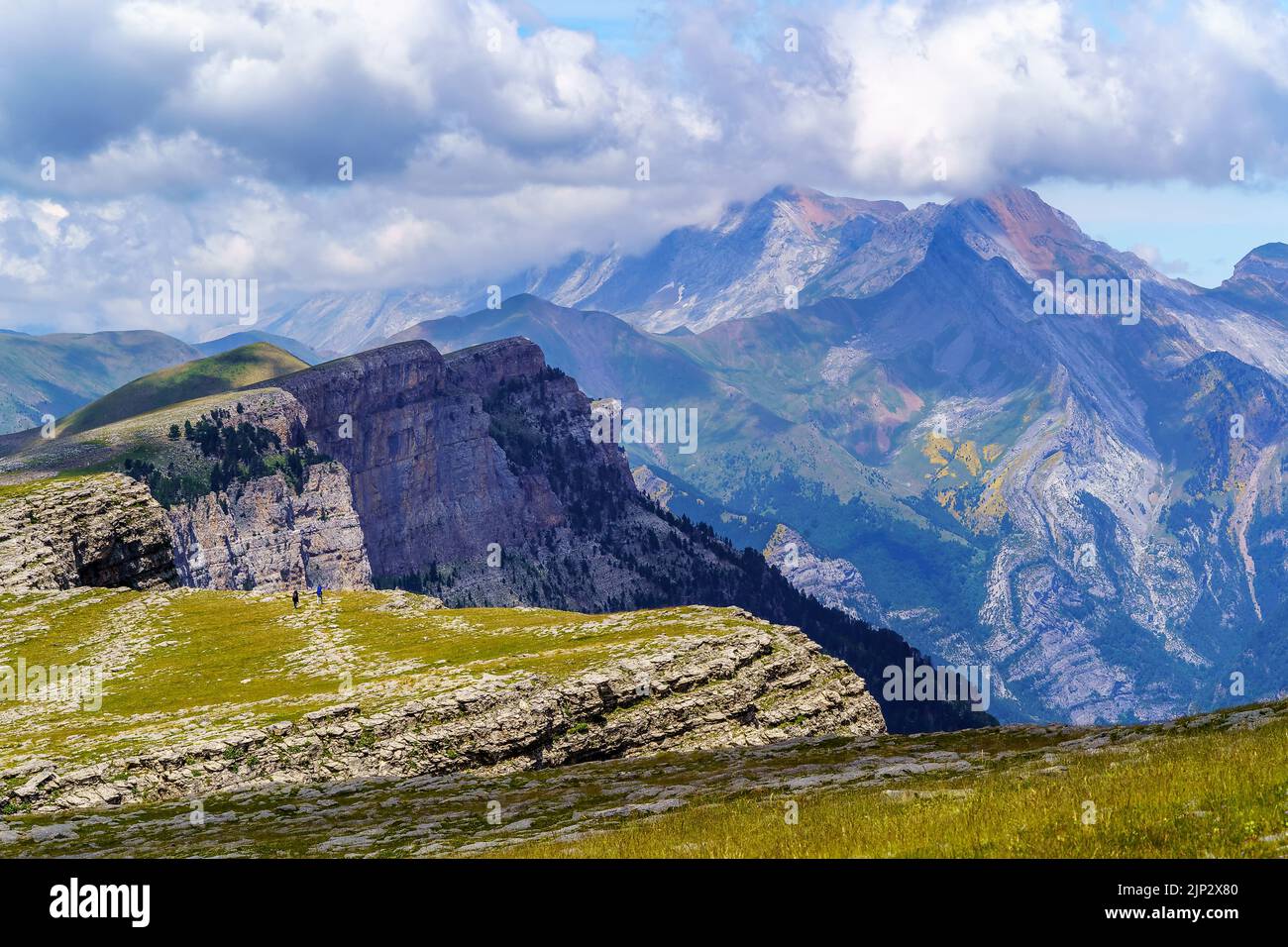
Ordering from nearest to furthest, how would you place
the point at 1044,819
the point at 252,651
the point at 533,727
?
the point at 1044,819 < the point at 533,727 < the point at 252,651

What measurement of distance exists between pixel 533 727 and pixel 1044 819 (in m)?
57.2

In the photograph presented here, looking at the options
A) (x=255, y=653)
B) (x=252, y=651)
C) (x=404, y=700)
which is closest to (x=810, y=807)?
(x=404, y=700)

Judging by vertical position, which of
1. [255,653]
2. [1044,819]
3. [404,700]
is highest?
[1044,819]

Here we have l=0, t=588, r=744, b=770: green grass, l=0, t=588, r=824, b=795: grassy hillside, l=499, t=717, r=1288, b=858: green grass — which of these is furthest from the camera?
l=0, t=588, r=744, b=770: green grass

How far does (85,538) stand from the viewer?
128 meters

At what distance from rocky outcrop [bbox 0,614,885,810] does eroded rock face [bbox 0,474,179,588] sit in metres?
52.6

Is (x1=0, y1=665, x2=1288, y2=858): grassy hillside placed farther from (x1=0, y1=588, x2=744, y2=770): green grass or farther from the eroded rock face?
the eroded rock face

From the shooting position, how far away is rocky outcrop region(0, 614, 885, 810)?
72438 millimetres

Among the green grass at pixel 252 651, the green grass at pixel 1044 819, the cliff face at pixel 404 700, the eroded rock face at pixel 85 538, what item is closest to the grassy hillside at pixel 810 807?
the green grass at pixel 1044 819

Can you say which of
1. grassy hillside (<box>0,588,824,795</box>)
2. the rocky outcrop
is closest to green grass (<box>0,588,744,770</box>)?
grassy hillside (<box>0,588,824,795</box>)

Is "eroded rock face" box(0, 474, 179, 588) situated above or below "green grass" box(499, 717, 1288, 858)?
above

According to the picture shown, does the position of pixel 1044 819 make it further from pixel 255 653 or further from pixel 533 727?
pixel 255 653

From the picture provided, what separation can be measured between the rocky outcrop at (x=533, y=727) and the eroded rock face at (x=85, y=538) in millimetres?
52594
